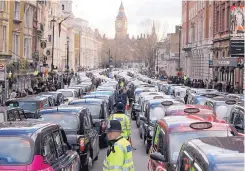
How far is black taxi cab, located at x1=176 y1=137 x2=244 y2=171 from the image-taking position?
18.7 feet

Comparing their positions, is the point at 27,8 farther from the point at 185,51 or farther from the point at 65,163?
the point at 65,163

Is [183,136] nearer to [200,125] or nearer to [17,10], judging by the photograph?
[200,125]

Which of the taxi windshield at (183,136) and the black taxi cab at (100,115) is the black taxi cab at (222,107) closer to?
the black taxi cab at (100,115)

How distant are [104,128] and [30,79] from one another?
3658 cm

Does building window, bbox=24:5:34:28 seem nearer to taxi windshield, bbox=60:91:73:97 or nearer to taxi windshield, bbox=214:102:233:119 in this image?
taxi windshield, bbox=60:91:73:97

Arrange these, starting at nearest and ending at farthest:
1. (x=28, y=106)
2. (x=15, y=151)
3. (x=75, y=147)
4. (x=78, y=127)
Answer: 1. (x=15, y=151)
2. (x=75, y=147)
3. (x=78, y=127)
4. (x=28, y=106)

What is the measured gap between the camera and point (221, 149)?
623cm

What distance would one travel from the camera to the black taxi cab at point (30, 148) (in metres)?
7.75

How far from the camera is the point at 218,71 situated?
6188 cm

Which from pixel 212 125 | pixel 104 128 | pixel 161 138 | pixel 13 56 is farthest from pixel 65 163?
pixel 13 56

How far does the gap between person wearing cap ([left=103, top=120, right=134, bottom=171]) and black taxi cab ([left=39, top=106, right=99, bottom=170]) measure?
4413 millimetres

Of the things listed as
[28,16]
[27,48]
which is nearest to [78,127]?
[27,48]

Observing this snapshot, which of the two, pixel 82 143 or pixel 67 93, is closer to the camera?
pixel 82 143

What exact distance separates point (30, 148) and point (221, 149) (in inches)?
114
